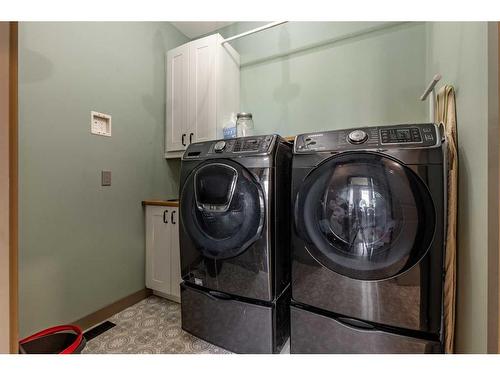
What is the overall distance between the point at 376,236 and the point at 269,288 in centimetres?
51

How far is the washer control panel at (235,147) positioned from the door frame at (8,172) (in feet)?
2.43

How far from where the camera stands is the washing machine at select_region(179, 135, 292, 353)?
1.01 metres

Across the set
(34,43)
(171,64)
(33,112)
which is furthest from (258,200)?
(171,64)

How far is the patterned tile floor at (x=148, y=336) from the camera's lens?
3.89 feet

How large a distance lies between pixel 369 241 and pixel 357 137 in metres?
0.42

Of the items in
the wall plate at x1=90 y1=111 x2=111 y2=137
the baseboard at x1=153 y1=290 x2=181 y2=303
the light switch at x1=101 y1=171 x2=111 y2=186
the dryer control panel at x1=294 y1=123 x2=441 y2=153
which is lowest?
the baseboard at x1=153 y1=290 x2=181 y2=303

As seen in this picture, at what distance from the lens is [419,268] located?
782mm

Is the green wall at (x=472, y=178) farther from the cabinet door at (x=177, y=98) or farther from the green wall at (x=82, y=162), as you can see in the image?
the green wall at (x=82, y=162)

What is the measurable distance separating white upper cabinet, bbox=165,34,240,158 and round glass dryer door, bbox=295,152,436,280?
106 cm

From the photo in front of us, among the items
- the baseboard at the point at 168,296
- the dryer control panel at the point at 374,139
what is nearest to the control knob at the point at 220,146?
the dryer control panel at the point at 374,139

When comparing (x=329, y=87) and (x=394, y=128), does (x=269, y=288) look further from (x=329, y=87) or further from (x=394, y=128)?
(x=329, y=87)

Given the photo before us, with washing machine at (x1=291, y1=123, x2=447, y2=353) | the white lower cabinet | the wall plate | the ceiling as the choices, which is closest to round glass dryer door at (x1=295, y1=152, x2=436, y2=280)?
washing machine at (x1=291, y1=123, x2=447, y2=353)

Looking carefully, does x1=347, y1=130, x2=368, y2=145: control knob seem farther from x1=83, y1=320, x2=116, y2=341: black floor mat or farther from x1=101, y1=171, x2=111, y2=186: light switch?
x1=83, y1=320, x2=116, y2=341: black floor mat

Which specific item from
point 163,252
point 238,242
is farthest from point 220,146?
point 163,252
